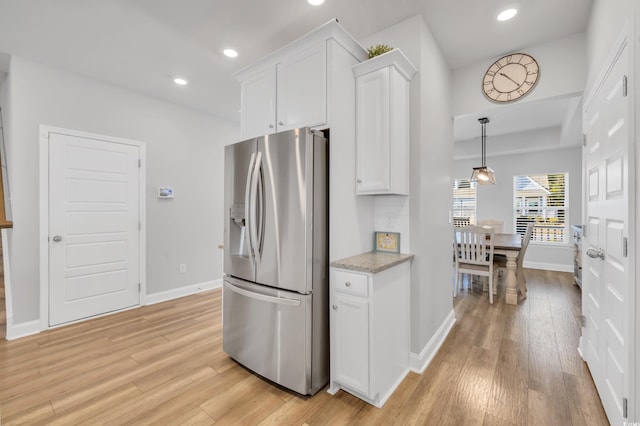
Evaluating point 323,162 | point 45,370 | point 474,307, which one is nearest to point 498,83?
point 323,162

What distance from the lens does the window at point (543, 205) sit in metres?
5.74

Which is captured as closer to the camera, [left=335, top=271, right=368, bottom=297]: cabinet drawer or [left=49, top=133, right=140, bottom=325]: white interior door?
[left=335, top=271, right=368, bottom=297]: cabinet drawer

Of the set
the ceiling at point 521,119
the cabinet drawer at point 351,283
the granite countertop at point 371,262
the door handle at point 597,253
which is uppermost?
the ceiling at point 521,119

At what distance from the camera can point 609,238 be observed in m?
1.62

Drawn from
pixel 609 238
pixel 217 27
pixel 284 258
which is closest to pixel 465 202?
pixel 609 238

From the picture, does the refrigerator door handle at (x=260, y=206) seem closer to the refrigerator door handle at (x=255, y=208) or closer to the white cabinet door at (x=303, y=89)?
the refrigerator door handle at (x=255, y=208)

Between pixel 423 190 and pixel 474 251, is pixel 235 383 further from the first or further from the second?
pixel 474 251

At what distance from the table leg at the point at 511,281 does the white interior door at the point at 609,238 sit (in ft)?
5.27

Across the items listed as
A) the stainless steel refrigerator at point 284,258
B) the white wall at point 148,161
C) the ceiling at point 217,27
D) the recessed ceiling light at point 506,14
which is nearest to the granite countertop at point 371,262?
the stainless steel refrigerator at point 284,258

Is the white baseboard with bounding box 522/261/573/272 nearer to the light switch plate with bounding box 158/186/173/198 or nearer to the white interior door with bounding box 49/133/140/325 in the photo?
the light switch plate with bounding box 158/186/173/198

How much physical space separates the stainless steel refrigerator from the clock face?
2023 mm

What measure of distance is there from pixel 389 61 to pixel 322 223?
1266 mm

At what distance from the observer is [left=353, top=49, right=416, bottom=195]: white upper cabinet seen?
2057mm

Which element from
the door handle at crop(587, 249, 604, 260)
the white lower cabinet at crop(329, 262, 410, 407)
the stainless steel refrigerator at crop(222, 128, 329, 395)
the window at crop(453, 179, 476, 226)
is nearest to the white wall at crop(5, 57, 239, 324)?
the stainless steel refrigerator at crop(222, 128, 329, 395)
